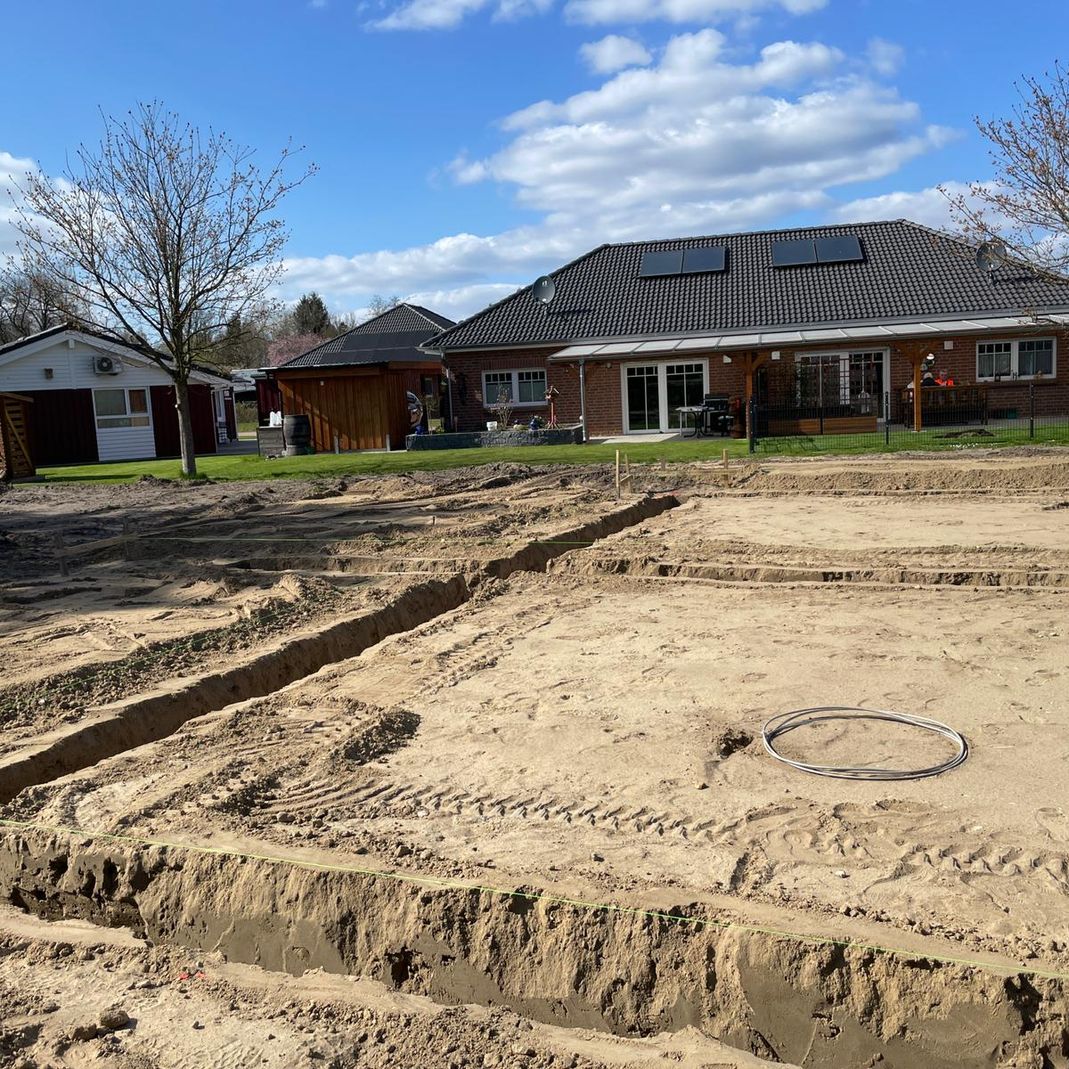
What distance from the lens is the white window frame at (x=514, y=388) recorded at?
30703mm

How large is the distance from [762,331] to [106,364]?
19.2 metres

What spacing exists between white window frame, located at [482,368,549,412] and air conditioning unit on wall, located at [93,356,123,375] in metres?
10.9

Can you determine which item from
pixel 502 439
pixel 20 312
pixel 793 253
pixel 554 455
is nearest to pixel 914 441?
pixel 554 455

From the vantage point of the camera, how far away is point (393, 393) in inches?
1171

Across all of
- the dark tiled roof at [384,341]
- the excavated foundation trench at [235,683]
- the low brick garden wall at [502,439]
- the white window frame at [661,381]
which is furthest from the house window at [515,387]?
the excavated foundation trench at [235,683]

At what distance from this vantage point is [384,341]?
122 ft

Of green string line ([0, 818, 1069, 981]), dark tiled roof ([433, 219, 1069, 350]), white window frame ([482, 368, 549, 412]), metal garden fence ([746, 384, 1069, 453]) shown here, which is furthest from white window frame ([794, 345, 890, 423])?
green string line ([0, 818, 1069, 981])

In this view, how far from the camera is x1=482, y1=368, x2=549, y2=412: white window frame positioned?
3070 cm

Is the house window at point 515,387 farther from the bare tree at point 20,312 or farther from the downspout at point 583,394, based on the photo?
the bare tree at point 20,312

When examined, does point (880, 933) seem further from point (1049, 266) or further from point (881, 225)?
point (881, 225)

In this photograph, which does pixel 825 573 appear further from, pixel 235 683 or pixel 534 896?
pixel 534 896

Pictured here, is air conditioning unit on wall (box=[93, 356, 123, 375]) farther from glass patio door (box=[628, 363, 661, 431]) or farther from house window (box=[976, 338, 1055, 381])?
house window (box=[976, 338, 1055, 381])

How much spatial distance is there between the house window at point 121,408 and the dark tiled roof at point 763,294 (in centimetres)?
943

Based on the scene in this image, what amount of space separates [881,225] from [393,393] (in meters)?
15.9
